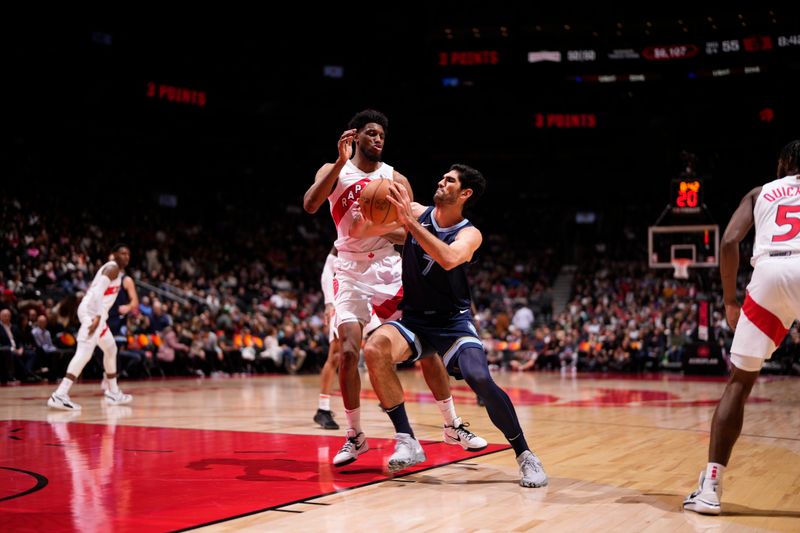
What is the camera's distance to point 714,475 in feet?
13.0

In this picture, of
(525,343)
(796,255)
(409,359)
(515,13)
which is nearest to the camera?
(796,255)

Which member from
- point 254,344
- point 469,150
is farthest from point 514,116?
point 254,344

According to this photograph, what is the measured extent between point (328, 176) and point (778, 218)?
256 cm

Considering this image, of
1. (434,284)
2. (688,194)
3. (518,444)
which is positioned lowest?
(518,444)

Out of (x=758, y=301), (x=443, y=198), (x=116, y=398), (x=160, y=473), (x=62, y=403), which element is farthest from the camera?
(x=116, y=398)

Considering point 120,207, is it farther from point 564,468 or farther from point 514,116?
point 564,468

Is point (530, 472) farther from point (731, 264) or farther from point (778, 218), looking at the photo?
point (778, 218)

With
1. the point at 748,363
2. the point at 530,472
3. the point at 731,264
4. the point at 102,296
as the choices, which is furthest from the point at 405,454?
the point at 102,296

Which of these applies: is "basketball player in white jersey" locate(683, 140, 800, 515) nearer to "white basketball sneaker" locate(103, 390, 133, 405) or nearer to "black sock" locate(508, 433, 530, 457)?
"black sock" locate(508, 433, 530, 457)

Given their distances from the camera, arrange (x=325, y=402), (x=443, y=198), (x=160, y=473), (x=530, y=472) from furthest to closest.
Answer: (x=325, y=402) < (x=443, y=198) < (x=160, y=473) < (x=530, y=472)

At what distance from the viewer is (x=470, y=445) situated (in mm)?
5477

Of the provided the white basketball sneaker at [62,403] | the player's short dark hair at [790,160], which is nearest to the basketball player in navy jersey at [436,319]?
the player's short dark hair at [790,160]

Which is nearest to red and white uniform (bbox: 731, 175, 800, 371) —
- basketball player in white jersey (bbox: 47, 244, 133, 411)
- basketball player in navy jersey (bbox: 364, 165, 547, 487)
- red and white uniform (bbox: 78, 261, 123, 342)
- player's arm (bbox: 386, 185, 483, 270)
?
basketball player in navy jersey (bbox: 364, 165, 547, 487)

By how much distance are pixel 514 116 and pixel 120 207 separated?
16308mm
